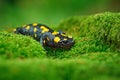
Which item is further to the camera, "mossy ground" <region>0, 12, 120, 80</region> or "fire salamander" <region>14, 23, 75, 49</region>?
"fire salamander" <region>14, 23, 75, 49</region>

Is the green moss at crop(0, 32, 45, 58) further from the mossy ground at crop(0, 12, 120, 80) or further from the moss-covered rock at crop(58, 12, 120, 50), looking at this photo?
the moss-covered rock at crop(58, 12, 120, 50)

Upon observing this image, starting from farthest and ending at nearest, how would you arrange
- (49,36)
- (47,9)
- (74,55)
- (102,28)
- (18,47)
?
(47,9) → (49,36) → (102,28) → (74,55) → (18,47)

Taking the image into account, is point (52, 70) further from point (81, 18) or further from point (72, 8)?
point (72, 8)

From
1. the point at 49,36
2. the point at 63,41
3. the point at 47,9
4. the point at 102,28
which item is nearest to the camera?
the point at 102,28

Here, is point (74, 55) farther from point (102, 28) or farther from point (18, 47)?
point (18, 47)

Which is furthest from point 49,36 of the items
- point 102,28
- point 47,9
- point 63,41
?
point 47,9

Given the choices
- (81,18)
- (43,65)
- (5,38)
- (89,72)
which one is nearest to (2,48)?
(5,38)

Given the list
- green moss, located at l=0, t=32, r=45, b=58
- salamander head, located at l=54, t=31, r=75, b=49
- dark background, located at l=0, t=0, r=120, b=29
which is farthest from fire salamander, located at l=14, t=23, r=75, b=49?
dark background, located at l=0, t=0, r=120, b=29
